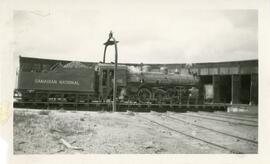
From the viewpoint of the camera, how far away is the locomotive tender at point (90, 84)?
7.86 ft

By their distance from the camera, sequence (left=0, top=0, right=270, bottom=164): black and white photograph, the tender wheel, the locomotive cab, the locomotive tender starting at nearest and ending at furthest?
(left=0, top=0, right=270, bottom=164): black and white photograph → the locomotive tender → the locomotive cab → the tender wheel

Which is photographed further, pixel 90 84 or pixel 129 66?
pixel 90 84

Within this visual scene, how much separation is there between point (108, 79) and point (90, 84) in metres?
0.21

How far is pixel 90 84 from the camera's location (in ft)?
9.01

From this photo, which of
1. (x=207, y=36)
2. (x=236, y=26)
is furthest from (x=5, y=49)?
(x=236, y=26)

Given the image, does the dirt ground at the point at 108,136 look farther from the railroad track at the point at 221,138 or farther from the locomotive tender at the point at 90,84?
the locomotive tender at the point at 90,84

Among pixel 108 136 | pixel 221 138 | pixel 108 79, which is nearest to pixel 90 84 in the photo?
pixel 108 79

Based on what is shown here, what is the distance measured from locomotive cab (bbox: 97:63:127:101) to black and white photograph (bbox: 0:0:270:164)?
15 centimetres

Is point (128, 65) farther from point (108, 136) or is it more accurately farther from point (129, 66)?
point (108, 136)

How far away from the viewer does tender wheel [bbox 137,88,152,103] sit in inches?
111

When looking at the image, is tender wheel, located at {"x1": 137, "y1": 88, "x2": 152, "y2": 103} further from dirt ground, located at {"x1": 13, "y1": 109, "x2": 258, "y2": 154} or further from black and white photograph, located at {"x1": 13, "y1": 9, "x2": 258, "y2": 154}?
dirt ground, located at {"x1": 13, "y1": 109, "x2": 258, "y2": 154}

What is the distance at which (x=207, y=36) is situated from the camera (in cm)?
233

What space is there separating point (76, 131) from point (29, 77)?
22.2 inches

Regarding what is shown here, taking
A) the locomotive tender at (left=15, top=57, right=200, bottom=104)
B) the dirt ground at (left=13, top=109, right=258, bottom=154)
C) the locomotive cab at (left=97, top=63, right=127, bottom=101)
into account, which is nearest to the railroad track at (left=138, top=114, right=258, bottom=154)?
the dirt ground at (left=13, top=109, right=258, bottom=154)
